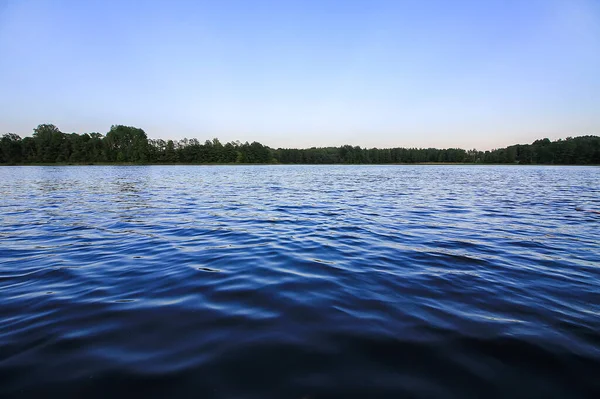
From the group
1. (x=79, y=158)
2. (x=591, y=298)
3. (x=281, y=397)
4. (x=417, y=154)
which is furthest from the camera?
(x=417, y=154)

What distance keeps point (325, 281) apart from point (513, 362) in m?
2.85

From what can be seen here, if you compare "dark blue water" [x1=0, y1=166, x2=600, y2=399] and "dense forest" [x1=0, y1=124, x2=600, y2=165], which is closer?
"dark blue water" [x1=0, y1=166, x2=600, y2=399]

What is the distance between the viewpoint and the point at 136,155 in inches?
5246

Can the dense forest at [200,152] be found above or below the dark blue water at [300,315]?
above

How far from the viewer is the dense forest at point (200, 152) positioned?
124 m

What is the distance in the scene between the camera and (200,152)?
149 m

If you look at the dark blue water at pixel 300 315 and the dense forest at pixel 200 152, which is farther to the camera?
the dense forest at pixel 200 152

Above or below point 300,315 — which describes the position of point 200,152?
above

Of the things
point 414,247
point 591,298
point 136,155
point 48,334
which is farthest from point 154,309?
point 136,155

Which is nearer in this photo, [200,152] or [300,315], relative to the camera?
[300,315]

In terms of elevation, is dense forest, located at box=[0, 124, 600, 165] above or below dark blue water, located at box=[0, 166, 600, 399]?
above

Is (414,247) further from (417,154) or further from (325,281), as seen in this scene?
(417,154)

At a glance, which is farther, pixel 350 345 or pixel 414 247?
pixel 414 247

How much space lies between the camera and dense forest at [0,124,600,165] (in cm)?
12412
